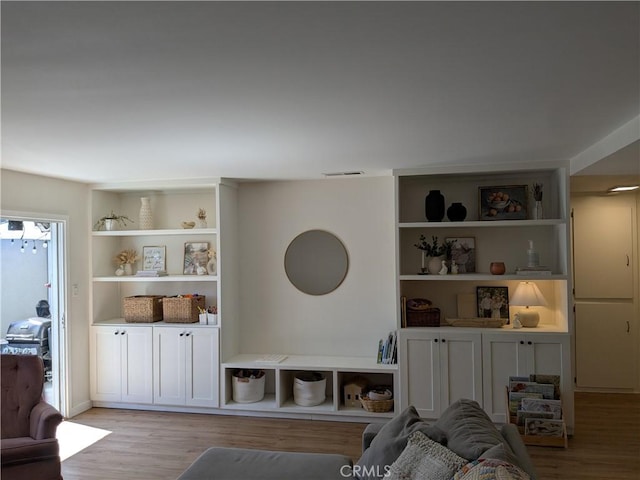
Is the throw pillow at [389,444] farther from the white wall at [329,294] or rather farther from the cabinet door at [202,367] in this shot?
the cabinet door at [202,367]

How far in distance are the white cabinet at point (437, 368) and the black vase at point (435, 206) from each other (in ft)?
3.47

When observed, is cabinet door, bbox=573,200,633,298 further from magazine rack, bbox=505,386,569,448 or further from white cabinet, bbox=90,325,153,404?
white cabinet, bbox=90,325,153,404

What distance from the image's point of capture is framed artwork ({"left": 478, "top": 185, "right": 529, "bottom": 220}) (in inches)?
173

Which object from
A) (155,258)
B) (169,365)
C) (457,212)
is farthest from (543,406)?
(155,258)

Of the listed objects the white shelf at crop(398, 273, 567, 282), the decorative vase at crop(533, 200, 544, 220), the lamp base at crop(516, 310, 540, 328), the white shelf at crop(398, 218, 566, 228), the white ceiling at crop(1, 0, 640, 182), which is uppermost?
the white ceiling at crop(1, 0, 640, 182)

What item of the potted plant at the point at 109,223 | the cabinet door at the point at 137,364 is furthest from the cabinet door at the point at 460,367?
the potted plant at the point at 109,223

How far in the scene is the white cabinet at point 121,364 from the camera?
475 cm

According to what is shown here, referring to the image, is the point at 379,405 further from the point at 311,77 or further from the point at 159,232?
the point at 311,77

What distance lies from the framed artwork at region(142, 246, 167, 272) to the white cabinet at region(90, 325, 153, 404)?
0.72 metres

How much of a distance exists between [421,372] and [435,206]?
1559 mm

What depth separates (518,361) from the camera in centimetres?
405

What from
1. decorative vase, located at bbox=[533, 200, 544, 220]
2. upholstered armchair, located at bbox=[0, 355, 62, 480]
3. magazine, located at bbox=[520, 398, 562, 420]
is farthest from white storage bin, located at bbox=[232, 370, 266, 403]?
decorative vase, located at bbox=[533, 200, 544, 220]

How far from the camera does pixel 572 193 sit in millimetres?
5312

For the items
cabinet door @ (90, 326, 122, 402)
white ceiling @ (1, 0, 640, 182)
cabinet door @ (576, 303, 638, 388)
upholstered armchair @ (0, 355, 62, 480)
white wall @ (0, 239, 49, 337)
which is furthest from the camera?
cabinet door @ (576, 303, 638, 388)
